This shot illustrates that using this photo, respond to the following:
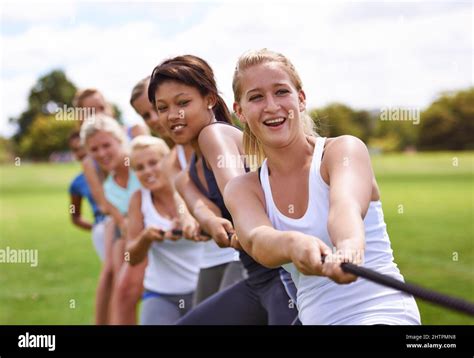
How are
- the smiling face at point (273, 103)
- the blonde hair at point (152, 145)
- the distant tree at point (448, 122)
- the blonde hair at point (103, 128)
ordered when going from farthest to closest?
the distant tree at point (448, 122) < the blonde hair at point (103, 128) < the blonde hair at point (152, 145) < the smiling face at point (273, 103)

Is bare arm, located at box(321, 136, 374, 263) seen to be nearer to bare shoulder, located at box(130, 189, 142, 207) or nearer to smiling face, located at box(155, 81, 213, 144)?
smiling face, located at box(155, 81, 213, 144)

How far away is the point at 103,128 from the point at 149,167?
0.55m

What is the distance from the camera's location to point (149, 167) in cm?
283

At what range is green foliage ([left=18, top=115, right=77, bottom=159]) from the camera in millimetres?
5012

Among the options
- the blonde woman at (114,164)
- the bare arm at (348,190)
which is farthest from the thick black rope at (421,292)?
the blonde woman at (114,164)

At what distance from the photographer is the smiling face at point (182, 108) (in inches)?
85.2

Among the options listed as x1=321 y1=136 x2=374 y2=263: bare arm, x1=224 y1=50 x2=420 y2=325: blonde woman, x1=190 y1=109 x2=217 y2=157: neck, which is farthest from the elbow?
x1=321 y1=136 x2=374 y2=263: bare arm

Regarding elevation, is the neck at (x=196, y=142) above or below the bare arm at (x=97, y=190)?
above

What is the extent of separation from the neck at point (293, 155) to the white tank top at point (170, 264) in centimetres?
95

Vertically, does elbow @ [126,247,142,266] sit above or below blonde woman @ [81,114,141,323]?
below

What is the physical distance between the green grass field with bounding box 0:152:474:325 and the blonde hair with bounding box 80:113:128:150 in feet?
3.68

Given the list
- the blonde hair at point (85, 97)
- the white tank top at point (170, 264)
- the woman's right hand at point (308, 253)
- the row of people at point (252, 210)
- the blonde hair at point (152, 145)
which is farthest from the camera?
the blonde hair at point (85, 97)

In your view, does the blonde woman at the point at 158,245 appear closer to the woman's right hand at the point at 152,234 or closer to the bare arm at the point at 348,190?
the woman's right hand at the point at 152,234

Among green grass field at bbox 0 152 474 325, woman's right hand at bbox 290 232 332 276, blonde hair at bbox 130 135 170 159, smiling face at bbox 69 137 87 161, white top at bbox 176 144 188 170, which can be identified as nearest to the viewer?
woman's right hand at bbox 290 232 332 276
